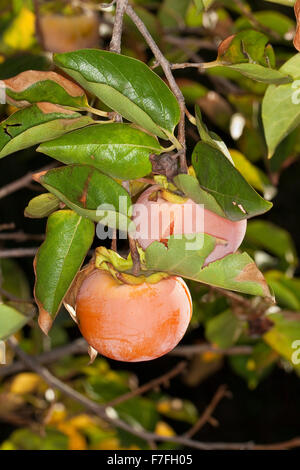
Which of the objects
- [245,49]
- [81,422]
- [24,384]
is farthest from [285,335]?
[24,384]

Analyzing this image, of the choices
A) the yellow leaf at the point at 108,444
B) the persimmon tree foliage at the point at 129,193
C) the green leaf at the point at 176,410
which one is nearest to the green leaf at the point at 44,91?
the persimmon tree foliage at the point at 129,193

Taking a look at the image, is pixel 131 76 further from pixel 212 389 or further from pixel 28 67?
pixel 212 389

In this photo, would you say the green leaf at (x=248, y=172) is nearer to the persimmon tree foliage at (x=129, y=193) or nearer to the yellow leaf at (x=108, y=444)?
the persimmon tree foliage at (x=129, y=193)

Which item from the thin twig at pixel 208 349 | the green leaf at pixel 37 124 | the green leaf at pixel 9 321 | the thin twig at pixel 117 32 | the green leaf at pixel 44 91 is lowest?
the thin twig at pixel 208 349

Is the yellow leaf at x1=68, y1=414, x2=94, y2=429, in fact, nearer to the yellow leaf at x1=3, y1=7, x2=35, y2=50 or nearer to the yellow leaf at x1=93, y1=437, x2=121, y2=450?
the yellow leaf at x1=93, y1=437, x2=121, y2=450
